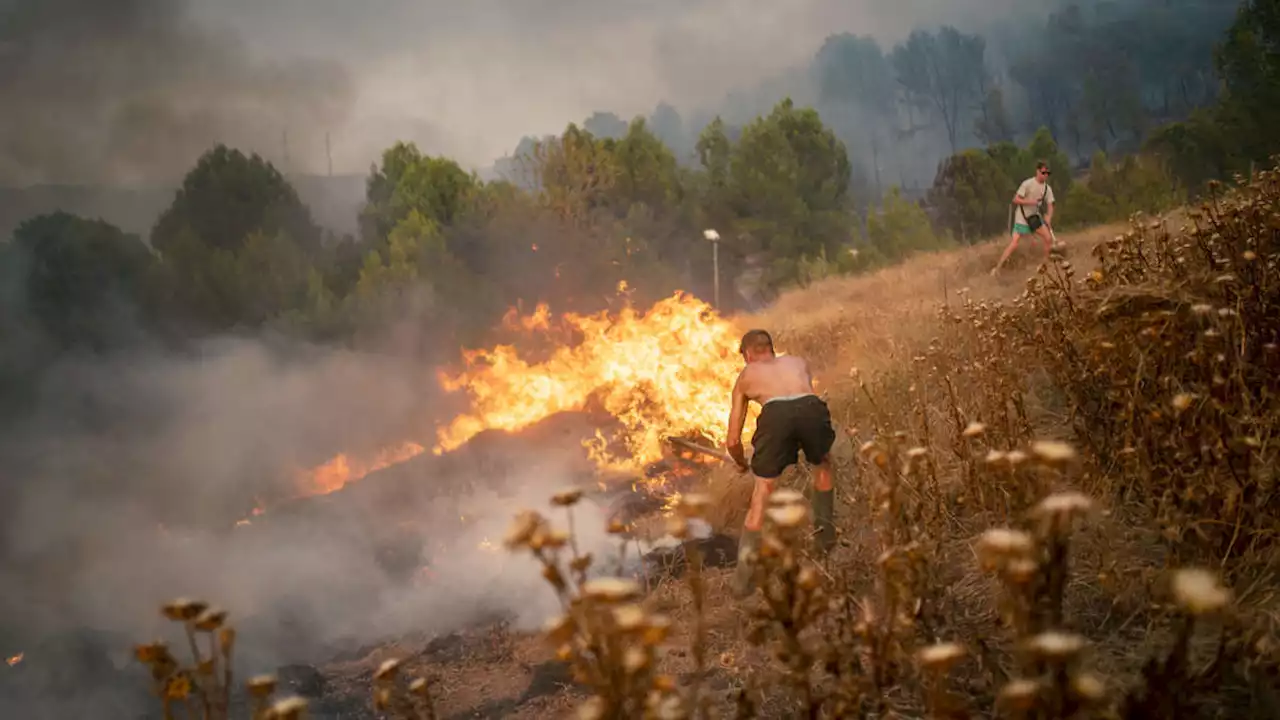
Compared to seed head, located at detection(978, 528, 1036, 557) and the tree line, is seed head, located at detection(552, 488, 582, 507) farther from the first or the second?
the tree line

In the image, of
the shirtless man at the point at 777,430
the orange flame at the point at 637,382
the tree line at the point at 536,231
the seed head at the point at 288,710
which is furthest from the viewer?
the tree line at the point at 536,231

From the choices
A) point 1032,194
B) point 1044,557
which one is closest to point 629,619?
point 1044,557

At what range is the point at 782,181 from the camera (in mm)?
32188

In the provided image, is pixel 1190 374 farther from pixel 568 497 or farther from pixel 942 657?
pixel 568 497

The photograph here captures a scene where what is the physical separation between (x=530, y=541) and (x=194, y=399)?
18714 mm

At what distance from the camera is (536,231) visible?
26.8 m

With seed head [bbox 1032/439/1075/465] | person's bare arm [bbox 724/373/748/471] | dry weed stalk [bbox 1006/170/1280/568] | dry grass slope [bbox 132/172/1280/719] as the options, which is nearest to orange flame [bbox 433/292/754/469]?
person's bare arm [bbox 724/373/748/471]

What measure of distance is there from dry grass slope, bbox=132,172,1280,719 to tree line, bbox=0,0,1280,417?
1254 centimetres

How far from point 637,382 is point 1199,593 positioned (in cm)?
853

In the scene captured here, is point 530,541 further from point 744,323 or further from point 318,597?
point 744,323

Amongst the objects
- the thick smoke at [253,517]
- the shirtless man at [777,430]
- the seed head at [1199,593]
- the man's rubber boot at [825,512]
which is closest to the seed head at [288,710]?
the seed head at [1199,593]

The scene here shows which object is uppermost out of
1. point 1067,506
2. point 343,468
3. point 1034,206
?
point 1034,206

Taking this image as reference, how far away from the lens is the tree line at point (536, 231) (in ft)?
65.3

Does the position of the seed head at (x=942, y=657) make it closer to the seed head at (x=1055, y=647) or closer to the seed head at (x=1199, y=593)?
the seed head at (x=1055, y=647)
